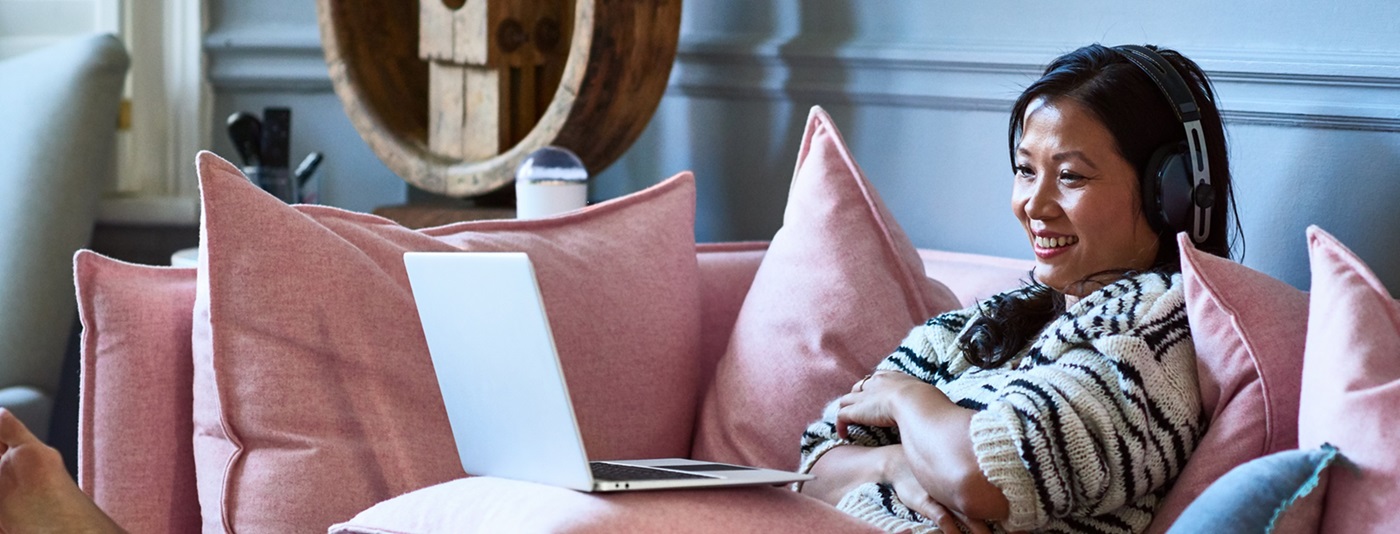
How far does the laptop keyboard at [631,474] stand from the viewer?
1065 mm

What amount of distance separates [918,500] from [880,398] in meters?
0.10

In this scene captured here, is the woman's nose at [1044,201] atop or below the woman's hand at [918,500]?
atop

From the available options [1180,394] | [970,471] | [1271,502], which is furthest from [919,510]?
[1271,502]

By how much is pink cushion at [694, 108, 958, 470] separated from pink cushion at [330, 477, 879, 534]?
0.37m

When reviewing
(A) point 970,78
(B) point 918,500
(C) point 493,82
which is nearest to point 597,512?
(B) point 918,500

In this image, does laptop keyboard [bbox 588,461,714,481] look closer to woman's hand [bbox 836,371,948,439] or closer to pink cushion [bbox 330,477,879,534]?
pink cushion [bbox 330,477,879,534]

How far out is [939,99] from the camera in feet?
6.00

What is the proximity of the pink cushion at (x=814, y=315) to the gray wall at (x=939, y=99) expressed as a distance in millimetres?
315

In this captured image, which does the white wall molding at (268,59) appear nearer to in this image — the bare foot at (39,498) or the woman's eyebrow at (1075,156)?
the bare foot at (39,498)

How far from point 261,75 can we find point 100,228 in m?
0.41

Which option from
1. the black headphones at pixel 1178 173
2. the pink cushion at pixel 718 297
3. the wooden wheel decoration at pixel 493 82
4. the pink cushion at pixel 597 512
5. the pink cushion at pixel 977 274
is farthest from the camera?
the wooden wheel decoration at pixel 493 82

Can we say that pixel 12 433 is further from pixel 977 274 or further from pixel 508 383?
pixel 977 274

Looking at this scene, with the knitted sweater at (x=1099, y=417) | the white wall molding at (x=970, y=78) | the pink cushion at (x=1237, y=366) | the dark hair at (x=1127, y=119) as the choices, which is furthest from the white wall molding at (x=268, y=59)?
the pink cushion at (x=1237, y=366)

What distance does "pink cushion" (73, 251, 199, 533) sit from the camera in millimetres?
1317
